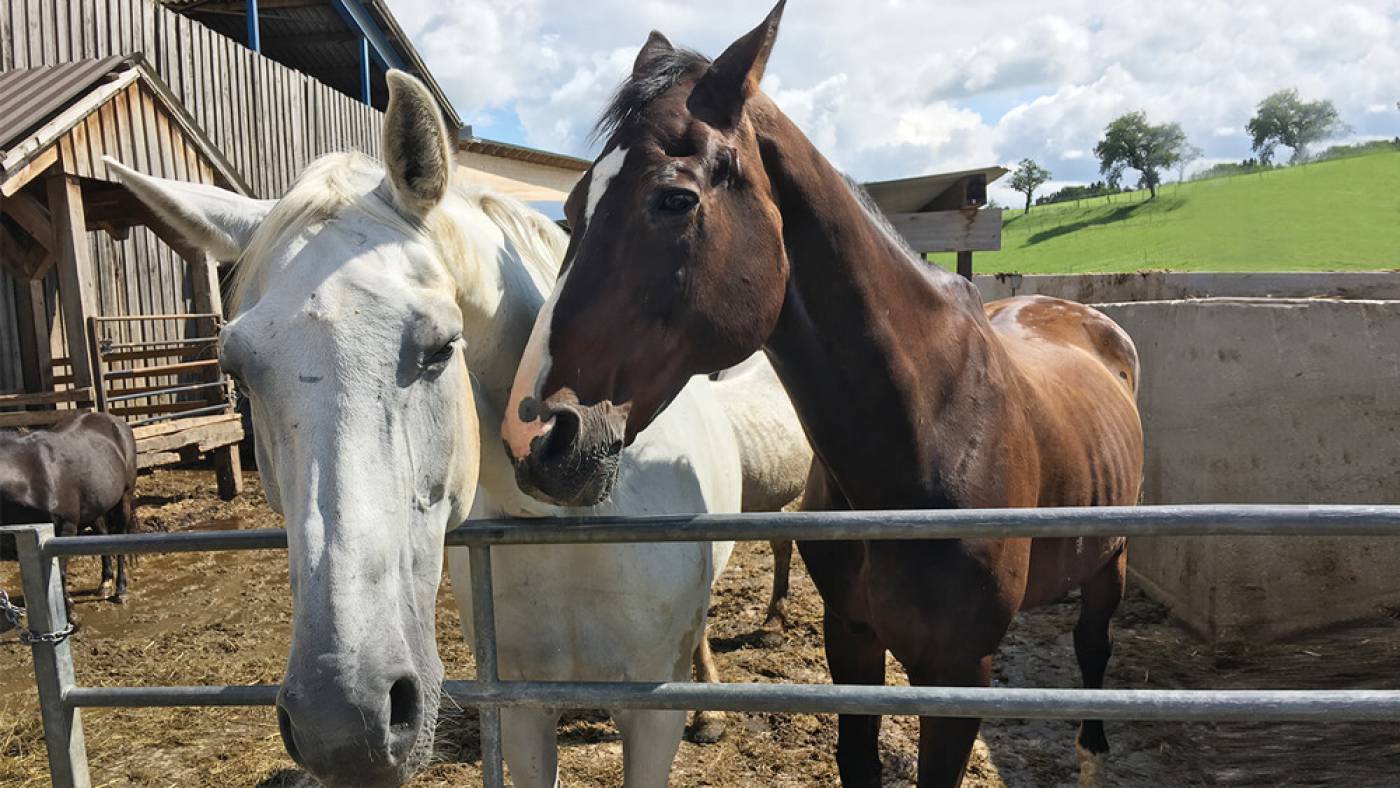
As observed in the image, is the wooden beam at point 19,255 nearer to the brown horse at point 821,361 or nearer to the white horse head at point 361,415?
the white horse head at point 361,415

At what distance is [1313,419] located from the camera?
3.98 metres

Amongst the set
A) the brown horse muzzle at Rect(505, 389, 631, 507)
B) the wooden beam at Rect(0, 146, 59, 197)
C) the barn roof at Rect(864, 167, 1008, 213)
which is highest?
the wooden beam at Rect(0, 146, 59, 197)

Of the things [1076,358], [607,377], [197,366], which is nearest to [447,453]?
[607,377]

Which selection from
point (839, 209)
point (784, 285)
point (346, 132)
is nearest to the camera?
point (784, 285)

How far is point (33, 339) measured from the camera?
7652 mm

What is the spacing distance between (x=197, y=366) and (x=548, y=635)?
26.0 feet

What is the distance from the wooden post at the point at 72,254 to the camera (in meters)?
6.37

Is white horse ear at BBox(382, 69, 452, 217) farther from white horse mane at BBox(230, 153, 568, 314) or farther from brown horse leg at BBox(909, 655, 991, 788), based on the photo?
brown horse leg at BBox(909, 655, 991, 788)

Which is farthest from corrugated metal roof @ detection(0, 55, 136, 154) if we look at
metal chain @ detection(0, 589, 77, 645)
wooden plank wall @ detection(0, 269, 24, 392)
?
metal chain @ detection(0, 589, 77, 645)

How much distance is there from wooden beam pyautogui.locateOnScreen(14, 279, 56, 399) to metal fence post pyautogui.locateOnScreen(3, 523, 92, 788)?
294 inches

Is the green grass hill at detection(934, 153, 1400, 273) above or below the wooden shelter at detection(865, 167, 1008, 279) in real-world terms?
above

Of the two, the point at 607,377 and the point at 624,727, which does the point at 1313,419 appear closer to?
the point at 624,727

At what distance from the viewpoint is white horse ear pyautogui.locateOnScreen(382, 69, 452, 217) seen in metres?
1.29

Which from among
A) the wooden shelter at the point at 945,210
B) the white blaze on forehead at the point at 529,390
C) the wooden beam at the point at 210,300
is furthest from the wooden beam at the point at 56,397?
the white blaze on forehead at the point at 529,390
